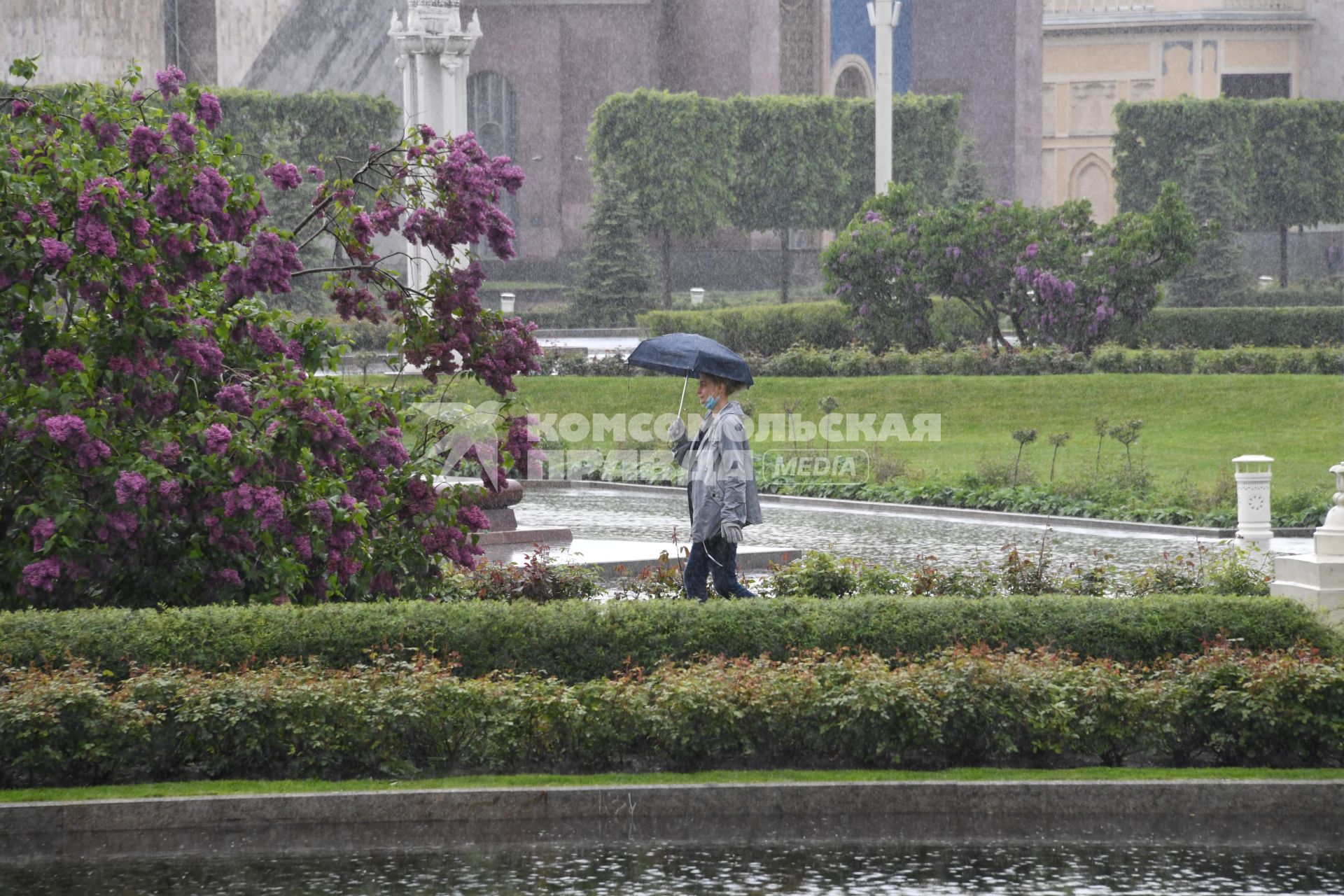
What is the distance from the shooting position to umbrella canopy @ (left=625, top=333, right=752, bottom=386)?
10289mm

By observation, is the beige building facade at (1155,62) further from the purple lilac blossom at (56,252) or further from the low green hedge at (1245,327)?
the purple lilac blossom at (56,252)

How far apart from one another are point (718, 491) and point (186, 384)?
3.13 metres

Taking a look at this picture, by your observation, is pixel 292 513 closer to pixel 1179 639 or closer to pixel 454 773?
pixel 454 773

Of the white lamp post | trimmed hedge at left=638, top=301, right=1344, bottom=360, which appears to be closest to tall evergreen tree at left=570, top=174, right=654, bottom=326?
the white lamp post

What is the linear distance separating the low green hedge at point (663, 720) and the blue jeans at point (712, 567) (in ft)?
7.86

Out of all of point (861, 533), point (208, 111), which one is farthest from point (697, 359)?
point (861, 533)

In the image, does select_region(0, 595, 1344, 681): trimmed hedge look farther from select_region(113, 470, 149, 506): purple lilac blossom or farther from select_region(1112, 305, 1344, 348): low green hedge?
select_region(1112, 305, 1344, 348): low green hedge

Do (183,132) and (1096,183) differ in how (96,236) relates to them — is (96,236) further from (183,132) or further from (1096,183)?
(1096,183)

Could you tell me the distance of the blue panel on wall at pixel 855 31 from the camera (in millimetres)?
69312

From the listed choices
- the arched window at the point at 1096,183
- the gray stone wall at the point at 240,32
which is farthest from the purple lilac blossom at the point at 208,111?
the arched window at the point at 1096,183

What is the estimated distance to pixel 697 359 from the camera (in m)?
10.3

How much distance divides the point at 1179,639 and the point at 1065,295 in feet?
77.6

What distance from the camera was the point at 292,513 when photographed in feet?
30.0

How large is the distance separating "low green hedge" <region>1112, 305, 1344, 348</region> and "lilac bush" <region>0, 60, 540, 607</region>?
28079mm
